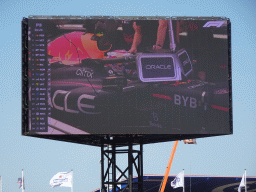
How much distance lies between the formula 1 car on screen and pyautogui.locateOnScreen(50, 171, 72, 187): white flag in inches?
570

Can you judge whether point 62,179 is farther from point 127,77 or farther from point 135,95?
point 127,77

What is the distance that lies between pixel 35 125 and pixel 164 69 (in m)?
6.86

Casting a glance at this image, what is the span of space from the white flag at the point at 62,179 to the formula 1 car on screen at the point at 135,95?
47.5 ft

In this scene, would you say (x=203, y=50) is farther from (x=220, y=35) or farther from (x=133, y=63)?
(x=133, y=63)

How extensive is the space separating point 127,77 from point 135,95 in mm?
970

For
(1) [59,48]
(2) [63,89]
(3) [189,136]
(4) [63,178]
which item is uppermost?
(1) [59,48]

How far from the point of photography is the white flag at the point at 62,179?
46.0 meters

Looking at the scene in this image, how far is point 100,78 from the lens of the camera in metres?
32.6

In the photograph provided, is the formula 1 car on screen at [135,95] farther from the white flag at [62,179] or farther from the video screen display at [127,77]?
the white flag at [62,179]

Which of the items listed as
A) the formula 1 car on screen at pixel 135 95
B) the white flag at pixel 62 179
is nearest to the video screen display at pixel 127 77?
the formula 1 car on screen at pixel 135 95

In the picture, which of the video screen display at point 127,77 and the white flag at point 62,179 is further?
the white flag at point 62,179

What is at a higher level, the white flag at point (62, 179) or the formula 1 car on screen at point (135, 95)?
the formula 1 car on screen at point (135, 95)

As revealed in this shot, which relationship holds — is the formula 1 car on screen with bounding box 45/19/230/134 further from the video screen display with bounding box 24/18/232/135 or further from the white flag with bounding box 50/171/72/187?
the white flag with bounding box 50/171/72/187

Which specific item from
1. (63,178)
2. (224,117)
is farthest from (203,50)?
(63,178)
